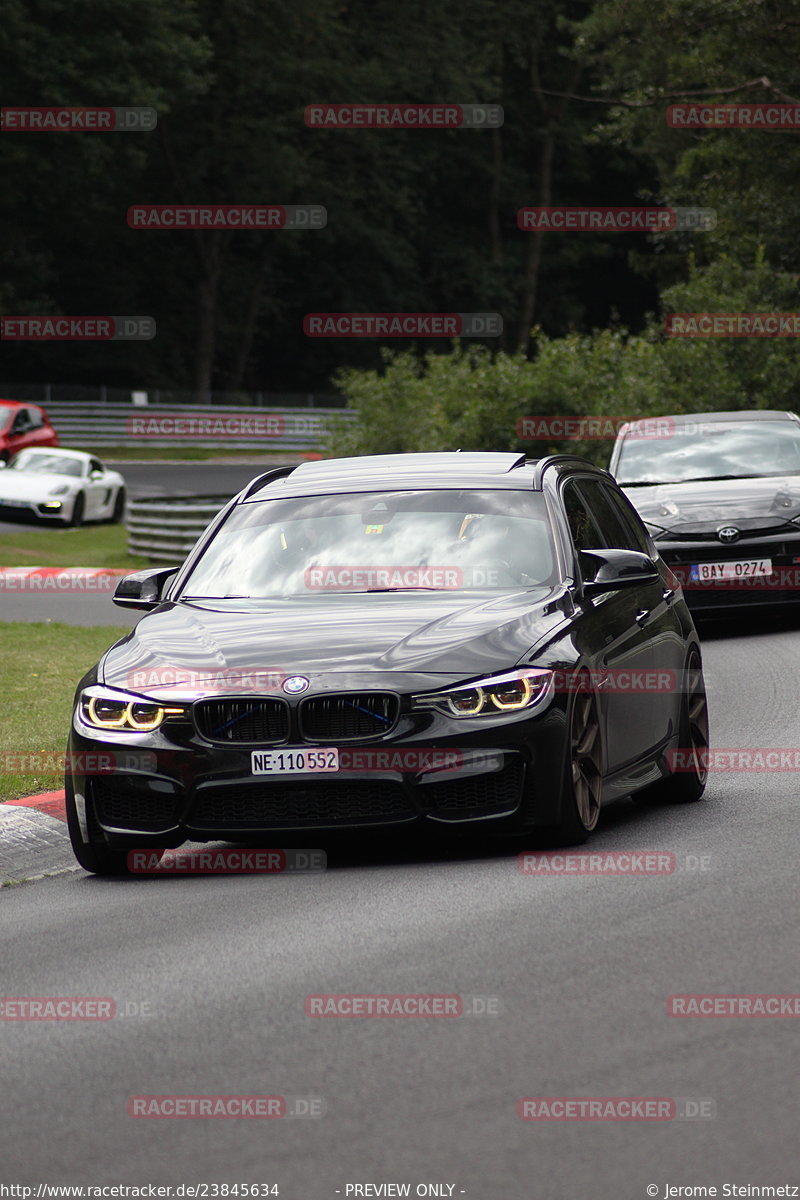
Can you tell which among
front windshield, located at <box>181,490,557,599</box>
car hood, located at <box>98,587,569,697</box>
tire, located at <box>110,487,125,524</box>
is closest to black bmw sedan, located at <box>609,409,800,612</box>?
front windshield, located at <box>181,490,557,599</box>

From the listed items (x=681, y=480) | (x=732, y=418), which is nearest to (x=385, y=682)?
(x=681, y=480)

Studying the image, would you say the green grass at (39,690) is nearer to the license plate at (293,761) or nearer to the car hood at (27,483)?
the license plate at (293,761)

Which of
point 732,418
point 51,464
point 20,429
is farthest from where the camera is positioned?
point 20,429

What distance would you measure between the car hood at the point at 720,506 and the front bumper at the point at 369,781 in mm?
9249

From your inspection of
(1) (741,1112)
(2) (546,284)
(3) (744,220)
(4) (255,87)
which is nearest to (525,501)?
(1) (741,1112)

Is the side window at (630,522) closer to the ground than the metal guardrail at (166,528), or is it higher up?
higher up

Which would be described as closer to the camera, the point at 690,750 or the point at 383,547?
the point at 383,547

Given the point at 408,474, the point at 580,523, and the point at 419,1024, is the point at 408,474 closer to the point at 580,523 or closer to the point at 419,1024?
the point at 580,523

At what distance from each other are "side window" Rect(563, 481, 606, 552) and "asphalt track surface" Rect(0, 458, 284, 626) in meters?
10.4

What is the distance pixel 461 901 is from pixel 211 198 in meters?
64.7

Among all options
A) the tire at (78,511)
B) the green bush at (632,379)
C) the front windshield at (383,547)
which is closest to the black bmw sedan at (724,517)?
the front windshield at (383,547)

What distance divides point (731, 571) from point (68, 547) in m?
15.8

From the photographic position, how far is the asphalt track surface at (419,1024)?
14.5 ft

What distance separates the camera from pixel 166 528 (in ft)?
90.4
